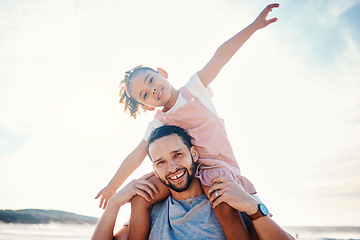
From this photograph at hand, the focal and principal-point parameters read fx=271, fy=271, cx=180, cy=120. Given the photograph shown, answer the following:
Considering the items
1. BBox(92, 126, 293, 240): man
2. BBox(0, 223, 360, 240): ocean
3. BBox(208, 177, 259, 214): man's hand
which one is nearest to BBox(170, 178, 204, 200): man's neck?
BBox(92, 126, 293, 240): man

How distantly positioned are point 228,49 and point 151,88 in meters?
1.00

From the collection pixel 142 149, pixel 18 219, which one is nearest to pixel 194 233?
pixel 142 149

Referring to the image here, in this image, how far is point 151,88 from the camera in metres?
3.16

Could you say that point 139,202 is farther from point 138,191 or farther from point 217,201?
point 217,201

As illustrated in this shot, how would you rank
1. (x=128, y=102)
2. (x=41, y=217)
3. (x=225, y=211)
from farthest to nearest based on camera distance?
(x=41, y=217) → (x=128, y=102) → (x=225, y=211)

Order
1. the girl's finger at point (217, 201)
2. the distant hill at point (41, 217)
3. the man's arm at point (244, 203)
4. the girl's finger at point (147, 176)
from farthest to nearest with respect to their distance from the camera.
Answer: the distant hill at point (41, 217) → the girl's finger at point (147, 176) → the girl's finger at point (217, 201) → the man's arm at point (244, 203)

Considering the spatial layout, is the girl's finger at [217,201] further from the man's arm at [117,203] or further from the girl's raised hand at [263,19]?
the girl's raised hand at [263,19]

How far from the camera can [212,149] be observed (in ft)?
9.23

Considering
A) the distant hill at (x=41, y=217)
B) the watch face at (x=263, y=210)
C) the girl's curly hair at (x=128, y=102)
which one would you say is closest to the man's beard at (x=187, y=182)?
the watch face at (x=263, y=210)

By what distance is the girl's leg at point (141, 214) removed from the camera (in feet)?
7.97

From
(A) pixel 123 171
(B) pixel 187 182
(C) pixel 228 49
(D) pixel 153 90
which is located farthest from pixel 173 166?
(C) pixel 228 49

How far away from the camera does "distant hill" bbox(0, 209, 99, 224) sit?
30.7ft

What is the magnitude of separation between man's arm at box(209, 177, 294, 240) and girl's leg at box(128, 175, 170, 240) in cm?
57

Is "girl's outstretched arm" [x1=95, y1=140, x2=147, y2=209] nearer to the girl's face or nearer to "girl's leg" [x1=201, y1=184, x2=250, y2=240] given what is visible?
the girl's face
